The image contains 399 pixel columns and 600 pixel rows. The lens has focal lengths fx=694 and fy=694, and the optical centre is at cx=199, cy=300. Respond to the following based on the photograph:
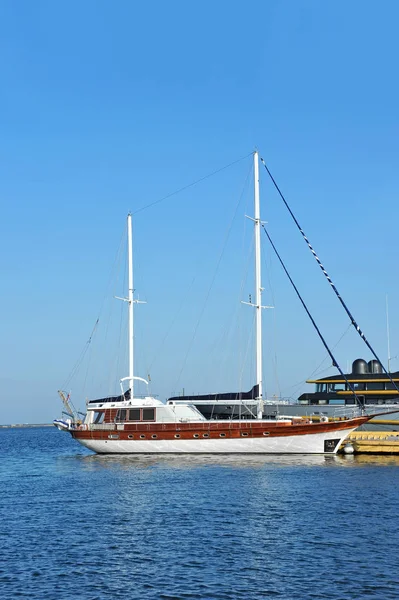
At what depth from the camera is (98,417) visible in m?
62.7

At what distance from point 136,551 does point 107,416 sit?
3617cm

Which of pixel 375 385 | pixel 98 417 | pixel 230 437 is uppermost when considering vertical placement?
pixel 375 385

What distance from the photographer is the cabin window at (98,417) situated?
62.4 m

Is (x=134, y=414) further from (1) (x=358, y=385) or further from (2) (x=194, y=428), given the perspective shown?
(1) (x=358, y=385)

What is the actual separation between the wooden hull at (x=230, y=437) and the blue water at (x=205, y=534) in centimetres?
608

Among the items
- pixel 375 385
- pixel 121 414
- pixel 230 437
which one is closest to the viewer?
pixel 230 437

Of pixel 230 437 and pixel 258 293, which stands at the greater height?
pixel 258 293

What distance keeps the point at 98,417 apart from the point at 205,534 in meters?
35.0

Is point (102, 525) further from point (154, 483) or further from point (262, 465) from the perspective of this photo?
point (262, 465)

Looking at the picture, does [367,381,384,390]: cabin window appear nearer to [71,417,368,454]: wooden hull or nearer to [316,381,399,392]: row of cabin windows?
[316,381,399,392]: row of cabin windows

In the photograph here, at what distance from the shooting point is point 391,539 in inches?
1068

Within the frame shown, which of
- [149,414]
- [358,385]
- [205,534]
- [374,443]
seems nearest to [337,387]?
[358,385]

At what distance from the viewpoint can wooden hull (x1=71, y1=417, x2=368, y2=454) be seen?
55.9 metres

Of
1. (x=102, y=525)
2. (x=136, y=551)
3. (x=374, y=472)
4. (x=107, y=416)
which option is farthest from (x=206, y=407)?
(x=136, y=551)
